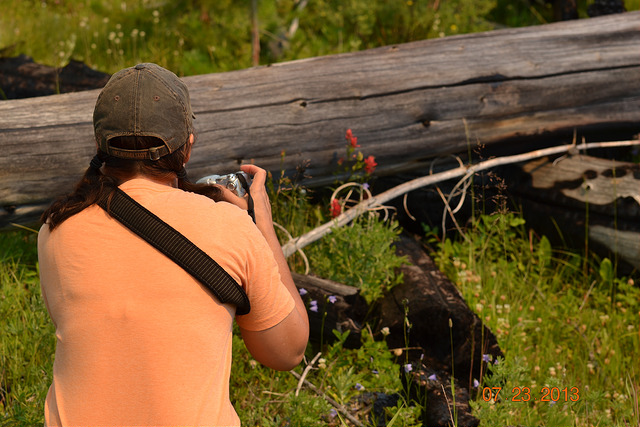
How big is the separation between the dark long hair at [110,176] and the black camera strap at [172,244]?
0.20 ft

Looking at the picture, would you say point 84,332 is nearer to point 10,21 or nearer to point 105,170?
point 105,170

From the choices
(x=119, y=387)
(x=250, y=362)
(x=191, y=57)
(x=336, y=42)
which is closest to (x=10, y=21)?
(x=191, y=57)

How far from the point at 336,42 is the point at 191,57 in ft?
5.38

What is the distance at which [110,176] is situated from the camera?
1.95m

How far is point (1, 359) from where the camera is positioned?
3.45m

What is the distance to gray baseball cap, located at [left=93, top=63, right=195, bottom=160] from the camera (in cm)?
188

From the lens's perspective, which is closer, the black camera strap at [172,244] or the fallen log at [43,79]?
the black camera strap at [172,244]

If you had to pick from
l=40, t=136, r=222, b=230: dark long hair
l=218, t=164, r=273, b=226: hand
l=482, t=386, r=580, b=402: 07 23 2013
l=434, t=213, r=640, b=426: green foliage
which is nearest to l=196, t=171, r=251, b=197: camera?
l=218, t=164, r=273, b=226: hand

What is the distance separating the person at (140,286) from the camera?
1787 mm

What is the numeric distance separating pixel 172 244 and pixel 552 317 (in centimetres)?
328

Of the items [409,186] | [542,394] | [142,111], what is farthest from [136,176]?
[409,186]

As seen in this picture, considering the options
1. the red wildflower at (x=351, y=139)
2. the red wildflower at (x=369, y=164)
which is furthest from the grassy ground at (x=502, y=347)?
the red wildflower at (x=351, y=139)

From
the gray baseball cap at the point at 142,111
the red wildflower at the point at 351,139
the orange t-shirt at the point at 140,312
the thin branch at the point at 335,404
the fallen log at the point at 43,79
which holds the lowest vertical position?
the thin branch at the point at 335,404

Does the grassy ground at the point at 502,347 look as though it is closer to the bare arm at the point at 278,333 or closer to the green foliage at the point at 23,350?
the green foliage at the point at 23,350
